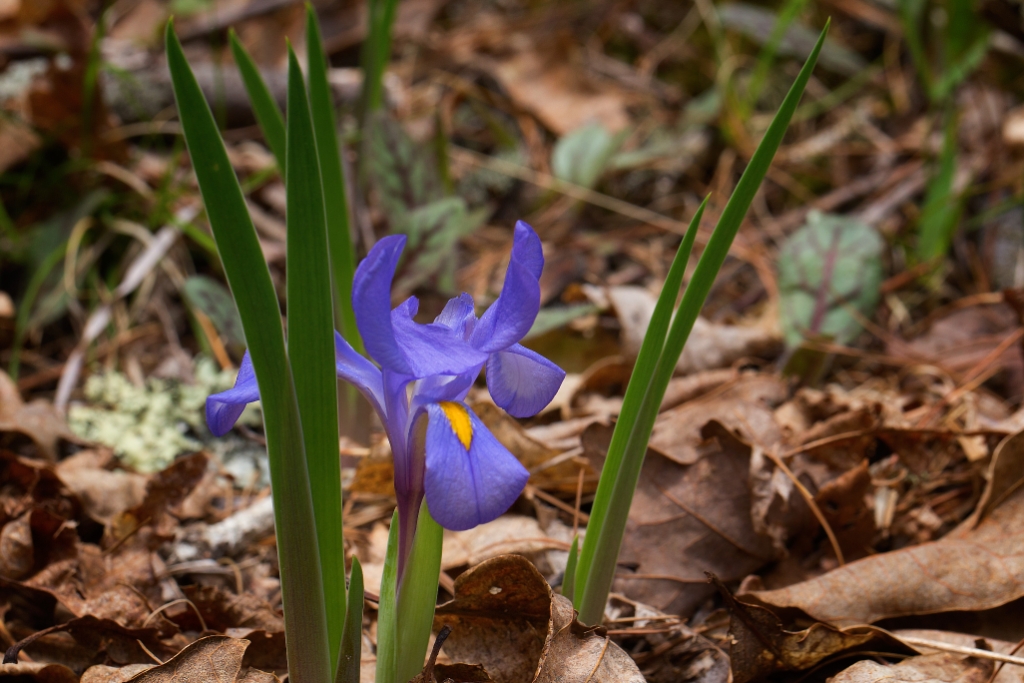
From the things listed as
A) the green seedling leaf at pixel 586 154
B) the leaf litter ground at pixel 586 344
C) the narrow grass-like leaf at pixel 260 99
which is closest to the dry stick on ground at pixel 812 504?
the leaf litter ground at pixel 586 344

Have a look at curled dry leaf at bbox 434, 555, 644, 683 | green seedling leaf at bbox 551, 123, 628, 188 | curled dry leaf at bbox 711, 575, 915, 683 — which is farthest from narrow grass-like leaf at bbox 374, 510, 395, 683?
green seedling leaf at bbox 551, 123, 628, 188

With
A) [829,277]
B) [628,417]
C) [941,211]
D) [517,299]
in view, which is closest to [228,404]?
[517,299]

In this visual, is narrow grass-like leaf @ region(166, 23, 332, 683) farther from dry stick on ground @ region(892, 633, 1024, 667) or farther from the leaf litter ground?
dry stick on ground @ region(892, 633, 1024, 667)

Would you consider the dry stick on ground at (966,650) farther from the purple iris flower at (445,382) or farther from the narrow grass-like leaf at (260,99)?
the narrow grass-like leaf at (260,99)

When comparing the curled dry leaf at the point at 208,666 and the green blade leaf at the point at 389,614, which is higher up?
the green blade leaf at the point at 389,614

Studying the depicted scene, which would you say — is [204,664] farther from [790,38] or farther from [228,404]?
[790,38]

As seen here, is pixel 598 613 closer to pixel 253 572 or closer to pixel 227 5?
pixel 253 572
